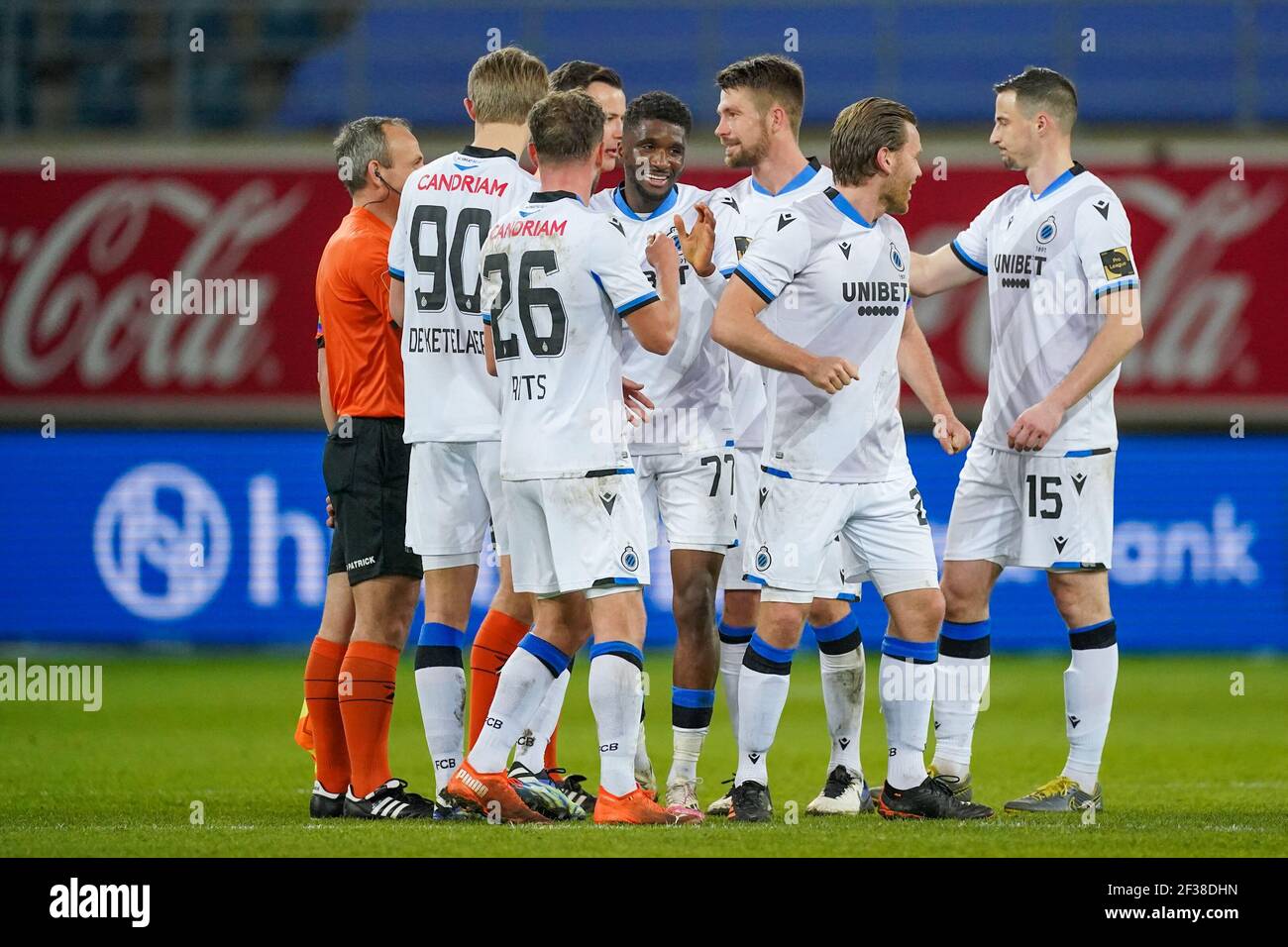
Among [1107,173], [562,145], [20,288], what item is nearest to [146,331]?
[20,288]

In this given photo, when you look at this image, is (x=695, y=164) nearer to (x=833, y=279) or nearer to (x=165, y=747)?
(x=165, y=747)

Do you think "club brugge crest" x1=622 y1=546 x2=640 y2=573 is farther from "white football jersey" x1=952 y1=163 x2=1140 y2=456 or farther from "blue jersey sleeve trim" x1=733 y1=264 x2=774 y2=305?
"white football jersey" x1=952 y1=163 x2=1140 y2=456

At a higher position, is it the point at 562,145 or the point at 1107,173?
the point at 1107,173

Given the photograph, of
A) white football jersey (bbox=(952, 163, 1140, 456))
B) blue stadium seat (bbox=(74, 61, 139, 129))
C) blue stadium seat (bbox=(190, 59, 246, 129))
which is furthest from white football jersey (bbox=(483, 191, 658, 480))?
blue stadium seat (bbox=(74, 61, 139, 129))

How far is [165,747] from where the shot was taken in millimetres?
9703

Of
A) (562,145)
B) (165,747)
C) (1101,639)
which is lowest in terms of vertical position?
(165,747)

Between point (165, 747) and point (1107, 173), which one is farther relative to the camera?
Answer: point (1107, 173)

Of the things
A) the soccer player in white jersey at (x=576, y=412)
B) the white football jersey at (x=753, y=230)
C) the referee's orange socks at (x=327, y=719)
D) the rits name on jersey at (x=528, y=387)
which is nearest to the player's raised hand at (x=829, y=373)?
the soccer player in white jersey at (x=576, y=412)

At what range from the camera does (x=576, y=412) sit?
6.18m

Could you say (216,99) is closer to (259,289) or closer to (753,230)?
(259,289)

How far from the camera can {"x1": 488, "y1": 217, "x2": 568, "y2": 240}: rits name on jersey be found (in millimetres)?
6145

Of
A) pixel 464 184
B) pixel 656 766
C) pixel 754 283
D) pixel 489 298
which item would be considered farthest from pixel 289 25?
pixel 754 283

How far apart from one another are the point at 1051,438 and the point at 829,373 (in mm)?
1140

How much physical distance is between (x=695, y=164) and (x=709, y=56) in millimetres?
2806
